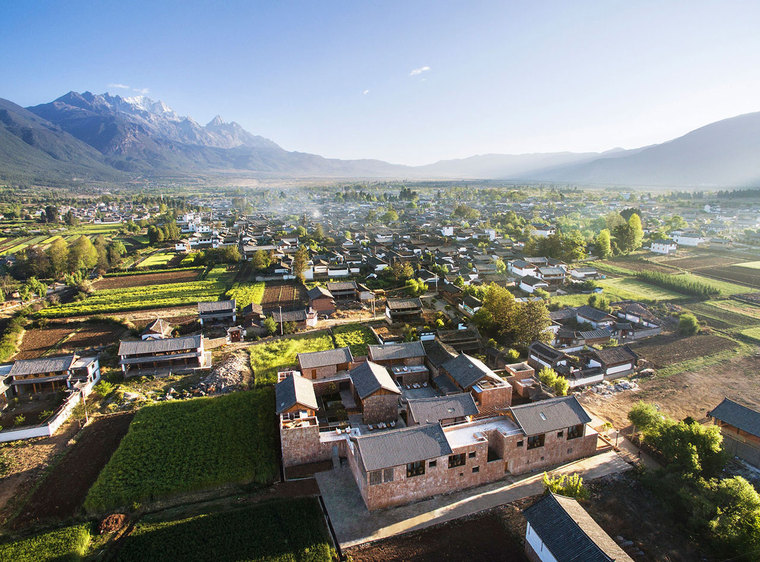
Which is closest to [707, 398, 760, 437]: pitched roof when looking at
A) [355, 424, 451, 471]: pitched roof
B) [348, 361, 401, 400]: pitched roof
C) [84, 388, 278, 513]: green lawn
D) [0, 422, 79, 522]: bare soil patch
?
[355, 424, 451, 471]: pitched roof

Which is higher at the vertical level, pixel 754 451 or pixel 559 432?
pixel 559 432

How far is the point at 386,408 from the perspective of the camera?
21406mm

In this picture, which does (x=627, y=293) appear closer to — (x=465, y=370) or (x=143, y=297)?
(x=465, y=370)

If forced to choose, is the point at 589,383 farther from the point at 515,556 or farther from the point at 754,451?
the point at 515,556

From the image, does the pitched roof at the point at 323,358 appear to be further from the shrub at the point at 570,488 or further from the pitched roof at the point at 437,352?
the shrub at the point at 570,488

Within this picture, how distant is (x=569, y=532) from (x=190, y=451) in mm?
16835

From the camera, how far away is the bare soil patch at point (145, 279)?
47.8 meters

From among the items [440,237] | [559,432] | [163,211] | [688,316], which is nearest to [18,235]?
A: [163,211]

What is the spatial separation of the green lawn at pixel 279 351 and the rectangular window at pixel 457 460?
44.5 ft

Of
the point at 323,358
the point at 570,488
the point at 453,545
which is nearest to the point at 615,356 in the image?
the point at 570,488

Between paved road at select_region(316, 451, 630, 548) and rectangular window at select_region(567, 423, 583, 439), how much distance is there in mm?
1249

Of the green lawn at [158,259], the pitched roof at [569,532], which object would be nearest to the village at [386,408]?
the pitched roof at [569,532]

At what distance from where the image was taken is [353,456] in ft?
57.3

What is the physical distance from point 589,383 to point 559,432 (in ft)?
28.6
